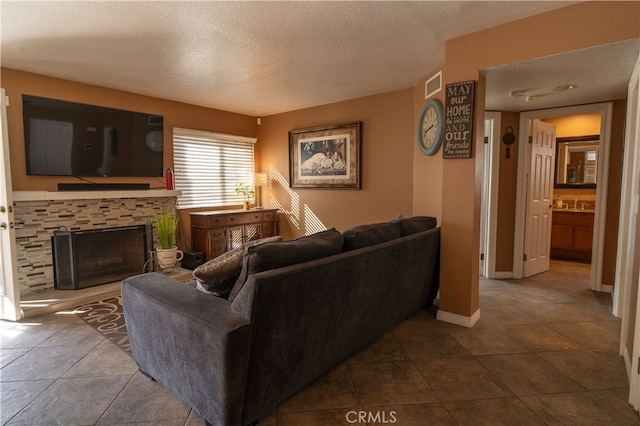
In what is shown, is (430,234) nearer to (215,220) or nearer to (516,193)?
(516,193)

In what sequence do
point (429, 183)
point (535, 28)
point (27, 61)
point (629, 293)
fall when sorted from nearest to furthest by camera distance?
1. point (629, 293)
2. point (535, 28)
3. point (27, 61)
4. point (429, 183)

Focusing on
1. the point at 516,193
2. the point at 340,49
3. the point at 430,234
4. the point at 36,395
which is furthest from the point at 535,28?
the point at 36,395

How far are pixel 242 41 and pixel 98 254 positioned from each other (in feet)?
10.2

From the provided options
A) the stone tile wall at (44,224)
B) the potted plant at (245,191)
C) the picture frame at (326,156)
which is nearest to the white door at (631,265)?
the picture frame at (326,156)

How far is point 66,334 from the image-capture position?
2799 millimetres

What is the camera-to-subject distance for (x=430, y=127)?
3.39 m

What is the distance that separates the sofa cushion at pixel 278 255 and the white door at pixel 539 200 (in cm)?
349

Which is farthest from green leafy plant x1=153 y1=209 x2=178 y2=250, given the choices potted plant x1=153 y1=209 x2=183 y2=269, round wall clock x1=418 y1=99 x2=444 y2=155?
round wall clock x1=418 y1=99 x2=444 y2=155

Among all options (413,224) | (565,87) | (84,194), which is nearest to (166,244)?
(84,194)

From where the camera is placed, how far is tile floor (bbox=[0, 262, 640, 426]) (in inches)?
70.5

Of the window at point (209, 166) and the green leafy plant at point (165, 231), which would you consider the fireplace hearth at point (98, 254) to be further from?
the window at point (209, 166)

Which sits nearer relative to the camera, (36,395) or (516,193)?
(36,395)

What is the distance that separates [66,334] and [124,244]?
161cm

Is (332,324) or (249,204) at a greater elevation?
(249,204)
